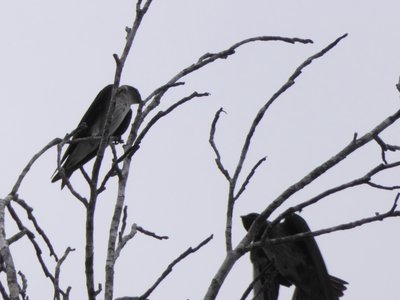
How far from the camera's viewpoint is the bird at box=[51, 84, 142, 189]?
8312 mm

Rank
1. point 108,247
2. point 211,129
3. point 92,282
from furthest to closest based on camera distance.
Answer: point 211,129, point 108,247, point 92,282

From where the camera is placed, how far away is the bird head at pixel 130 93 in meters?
9.25

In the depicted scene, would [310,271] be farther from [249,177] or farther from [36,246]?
[36,246]

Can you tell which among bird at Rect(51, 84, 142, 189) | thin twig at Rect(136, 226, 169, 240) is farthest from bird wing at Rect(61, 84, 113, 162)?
thin twig at Rect(136, 226, 169, 240)

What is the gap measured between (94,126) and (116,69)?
6066mm

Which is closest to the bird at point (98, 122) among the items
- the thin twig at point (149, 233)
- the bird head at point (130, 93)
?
the bird head at point (130, 93)

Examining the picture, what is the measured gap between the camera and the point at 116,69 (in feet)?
9.64

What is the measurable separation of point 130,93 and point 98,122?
66cm

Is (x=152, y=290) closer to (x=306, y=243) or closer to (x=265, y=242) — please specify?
(x=265, y=242)

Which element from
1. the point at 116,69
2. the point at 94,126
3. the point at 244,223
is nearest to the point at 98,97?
the point at 94,126

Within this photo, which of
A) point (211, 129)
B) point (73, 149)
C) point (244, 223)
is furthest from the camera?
point (73, 149)

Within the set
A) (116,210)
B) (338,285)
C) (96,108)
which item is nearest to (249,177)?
(116,210)

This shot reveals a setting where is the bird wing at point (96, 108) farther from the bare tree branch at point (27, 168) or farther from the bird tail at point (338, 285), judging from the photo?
the bare tree branch at point (27, 168)

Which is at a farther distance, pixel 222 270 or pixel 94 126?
pixel 94 126
